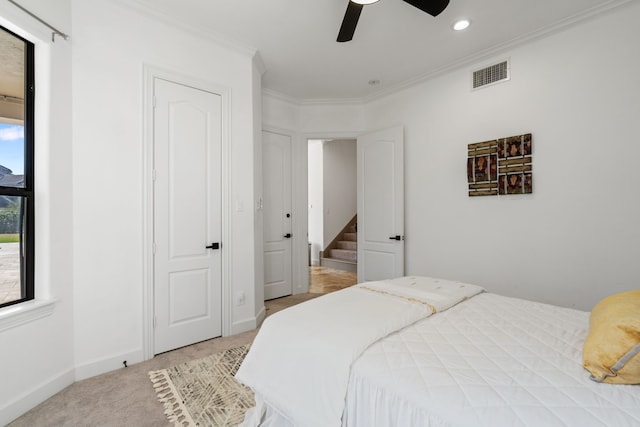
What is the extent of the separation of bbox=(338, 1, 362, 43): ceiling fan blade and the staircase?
4.43 meters

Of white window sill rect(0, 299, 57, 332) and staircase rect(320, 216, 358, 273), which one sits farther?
staircase rect(320, 216, 358, 273)

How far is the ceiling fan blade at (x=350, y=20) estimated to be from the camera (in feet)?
6.44

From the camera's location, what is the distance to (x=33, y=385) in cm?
186

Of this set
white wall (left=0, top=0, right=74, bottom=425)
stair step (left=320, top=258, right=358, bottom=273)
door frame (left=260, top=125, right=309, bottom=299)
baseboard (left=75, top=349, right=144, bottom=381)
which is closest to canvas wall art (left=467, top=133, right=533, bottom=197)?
door frame (left=260, top=125, right=309, bottom=299)

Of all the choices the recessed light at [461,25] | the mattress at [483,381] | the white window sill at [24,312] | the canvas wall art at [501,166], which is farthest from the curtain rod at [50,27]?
the canvas wall art at [501,166]

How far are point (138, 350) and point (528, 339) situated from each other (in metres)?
2.64

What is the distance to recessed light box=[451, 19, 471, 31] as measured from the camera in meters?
2.61

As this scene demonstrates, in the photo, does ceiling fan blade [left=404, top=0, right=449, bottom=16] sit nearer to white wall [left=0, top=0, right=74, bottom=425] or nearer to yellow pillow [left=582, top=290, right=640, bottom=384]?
yellow pillow [left=582, top=290, right=640, bottom=384]

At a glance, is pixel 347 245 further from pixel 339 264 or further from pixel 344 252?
pixel 339 264

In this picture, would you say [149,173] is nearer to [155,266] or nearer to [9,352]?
[155,266]

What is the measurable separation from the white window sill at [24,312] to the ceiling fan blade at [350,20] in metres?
2.69

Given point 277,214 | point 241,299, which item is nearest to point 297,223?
point 277,214

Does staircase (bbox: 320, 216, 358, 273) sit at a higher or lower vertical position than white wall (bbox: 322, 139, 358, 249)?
lower

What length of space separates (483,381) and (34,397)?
251cm
